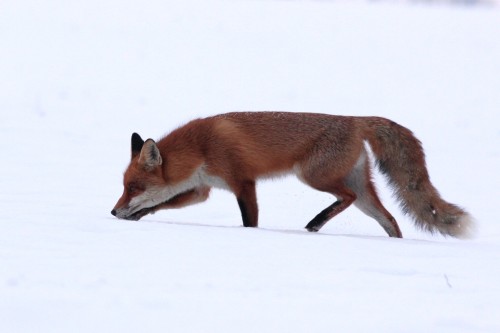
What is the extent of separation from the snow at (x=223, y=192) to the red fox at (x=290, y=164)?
1.25 feet

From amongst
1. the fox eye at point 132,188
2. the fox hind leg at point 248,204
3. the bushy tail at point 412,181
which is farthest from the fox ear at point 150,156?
the bushy tail at point 412,181

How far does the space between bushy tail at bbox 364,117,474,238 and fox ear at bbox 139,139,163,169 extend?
179cm

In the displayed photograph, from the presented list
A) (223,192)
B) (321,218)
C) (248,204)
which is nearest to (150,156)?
(248,204)

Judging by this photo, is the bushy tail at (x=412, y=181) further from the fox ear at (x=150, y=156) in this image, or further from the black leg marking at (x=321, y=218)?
the fox ear at (x=150, y=156)

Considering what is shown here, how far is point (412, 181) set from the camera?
7027 mm

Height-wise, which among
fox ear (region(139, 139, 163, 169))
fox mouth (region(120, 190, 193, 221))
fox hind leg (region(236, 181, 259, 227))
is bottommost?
fox mouth (region(120, 190, 193, 221))

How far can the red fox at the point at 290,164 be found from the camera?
6.87 m

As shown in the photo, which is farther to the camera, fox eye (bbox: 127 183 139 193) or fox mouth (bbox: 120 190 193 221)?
fox mouth (bbox: 120 190 193 221)

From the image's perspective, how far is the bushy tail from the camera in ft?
22.5

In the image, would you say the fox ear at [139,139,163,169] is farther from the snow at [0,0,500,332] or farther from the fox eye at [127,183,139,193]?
the snow at [0,0,500,332]

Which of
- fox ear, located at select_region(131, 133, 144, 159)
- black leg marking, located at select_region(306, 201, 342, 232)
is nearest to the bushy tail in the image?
black leg marking, located at select_region(306, 201, 342, 232)

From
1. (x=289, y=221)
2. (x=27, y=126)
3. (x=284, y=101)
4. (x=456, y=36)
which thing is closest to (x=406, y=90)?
(x=284, y=101)

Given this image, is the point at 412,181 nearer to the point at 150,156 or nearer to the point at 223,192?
the point at 150,156

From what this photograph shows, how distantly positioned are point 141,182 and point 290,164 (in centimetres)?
125
